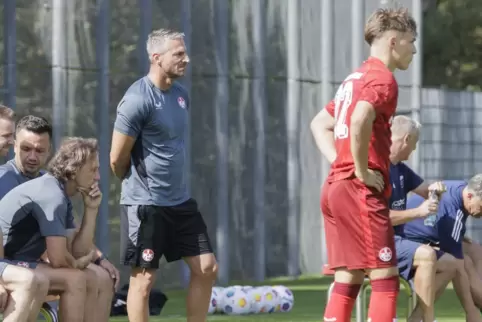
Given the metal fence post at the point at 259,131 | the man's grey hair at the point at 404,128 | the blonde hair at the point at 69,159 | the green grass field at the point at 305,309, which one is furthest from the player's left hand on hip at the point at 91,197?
the metal fence post at the point at 259,131

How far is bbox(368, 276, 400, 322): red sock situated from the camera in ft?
23.6

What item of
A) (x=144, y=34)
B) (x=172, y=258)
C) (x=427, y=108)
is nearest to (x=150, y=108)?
(x=172, y=258)

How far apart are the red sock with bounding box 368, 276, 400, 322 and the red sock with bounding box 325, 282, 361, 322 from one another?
113 mm

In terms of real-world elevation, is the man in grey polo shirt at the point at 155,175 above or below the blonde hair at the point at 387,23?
below

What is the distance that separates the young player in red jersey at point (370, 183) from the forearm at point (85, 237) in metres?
1.53

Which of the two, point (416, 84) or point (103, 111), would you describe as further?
point (416, 84)

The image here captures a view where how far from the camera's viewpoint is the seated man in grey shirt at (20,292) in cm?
742

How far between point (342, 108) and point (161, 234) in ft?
5.08

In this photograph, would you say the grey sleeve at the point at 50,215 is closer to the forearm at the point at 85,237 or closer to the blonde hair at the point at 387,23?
the forearm at the point at 85,237

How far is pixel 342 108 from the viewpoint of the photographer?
7277 mm

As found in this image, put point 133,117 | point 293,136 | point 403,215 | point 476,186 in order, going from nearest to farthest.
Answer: point 133,117, point 403,215, point 476,186, point 293,136

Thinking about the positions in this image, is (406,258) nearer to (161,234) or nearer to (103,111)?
(161,234)

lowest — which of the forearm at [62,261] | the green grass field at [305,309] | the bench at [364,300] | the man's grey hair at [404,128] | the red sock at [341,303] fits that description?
the green grass field at [305,309]

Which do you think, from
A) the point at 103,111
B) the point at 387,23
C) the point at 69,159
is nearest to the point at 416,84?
the point at 103,111
